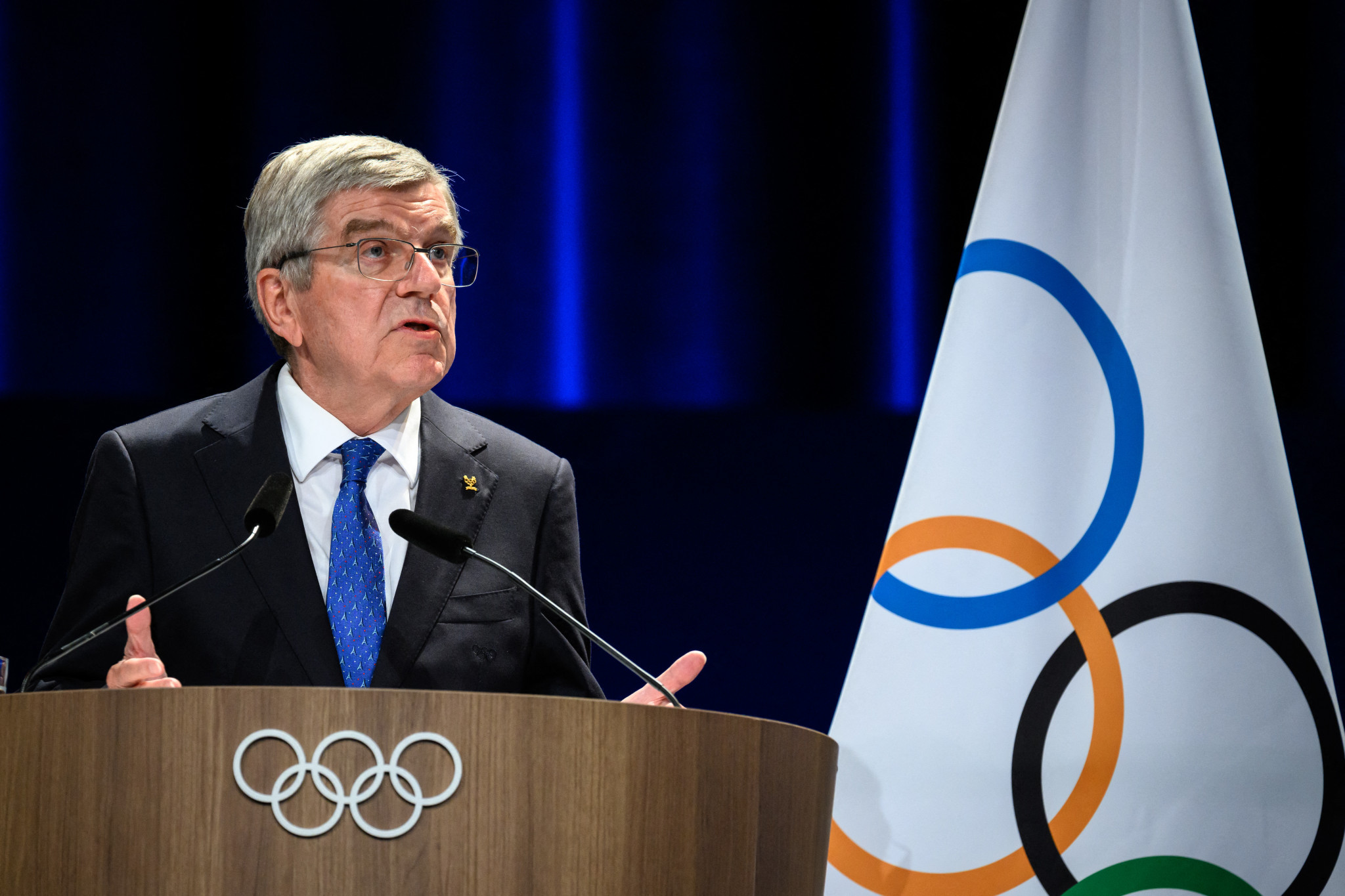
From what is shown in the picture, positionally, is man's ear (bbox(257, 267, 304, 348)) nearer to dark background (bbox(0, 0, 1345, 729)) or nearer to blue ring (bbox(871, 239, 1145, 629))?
dark background (bbox(0, 0, 1345, 729))

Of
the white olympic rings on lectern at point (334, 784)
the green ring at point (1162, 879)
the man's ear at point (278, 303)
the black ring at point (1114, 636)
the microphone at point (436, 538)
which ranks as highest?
the man's ear at point (278, 303)

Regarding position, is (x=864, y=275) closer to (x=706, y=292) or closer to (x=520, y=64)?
(x=706, y=292)

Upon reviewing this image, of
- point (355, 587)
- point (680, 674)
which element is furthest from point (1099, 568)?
point (355, 587)

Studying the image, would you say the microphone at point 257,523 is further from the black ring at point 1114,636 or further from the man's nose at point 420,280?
the black ring at point 1114,636

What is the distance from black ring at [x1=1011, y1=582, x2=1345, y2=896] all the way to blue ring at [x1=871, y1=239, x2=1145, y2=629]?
0.29 ft

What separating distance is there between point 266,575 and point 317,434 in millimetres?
269

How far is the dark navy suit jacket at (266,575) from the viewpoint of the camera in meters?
1.85

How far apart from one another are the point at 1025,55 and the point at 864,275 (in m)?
0.73

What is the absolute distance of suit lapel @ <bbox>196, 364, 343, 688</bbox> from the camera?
1841 millimetres

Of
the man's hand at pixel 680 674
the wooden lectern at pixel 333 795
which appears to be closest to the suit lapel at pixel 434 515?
the man's hand at pixel 680 674

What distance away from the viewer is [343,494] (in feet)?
6.51

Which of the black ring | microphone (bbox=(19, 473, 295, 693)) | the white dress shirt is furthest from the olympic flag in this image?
microphone (bbox=(19, 473, 295, 693))

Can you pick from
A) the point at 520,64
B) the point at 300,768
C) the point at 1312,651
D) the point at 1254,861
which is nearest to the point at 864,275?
the point at 520,64

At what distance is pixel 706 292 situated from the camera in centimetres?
317
